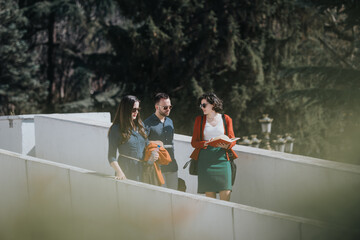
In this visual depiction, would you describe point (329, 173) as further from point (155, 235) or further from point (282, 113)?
point (282, 113)

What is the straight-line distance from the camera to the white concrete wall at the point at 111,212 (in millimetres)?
3887

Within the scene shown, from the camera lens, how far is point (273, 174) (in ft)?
19.0

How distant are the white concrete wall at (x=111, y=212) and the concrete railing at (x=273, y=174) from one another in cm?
130

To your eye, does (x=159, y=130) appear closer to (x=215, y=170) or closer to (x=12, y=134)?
(x=215, y=170)

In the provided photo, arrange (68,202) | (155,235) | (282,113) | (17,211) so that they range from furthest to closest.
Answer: (282,113)
(17,211)
(68,202)
(155,235)

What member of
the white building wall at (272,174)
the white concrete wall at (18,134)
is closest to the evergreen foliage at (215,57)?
the white concrete wall at (18,134)

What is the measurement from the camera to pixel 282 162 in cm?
563

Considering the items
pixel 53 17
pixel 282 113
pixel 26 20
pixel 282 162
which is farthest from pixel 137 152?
pixel 53 17

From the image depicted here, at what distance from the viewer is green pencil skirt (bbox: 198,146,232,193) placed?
207 inches

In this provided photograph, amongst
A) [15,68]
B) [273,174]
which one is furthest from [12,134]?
[15,68]

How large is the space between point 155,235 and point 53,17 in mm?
24107

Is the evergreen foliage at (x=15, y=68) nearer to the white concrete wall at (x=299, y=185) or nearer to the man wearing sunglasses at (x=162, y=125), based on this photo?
the white concrete wall at (x=299, y=185)

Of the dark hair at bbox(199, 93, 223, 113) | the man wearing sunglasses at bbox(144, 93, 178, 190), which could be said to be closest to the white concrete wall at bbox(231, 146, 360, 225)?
the dark hair at bbox(199, 93, 223, 113)

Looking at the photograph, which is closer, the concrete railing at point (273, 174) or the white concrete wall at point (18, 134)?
the concrete railing at point (273, 174)
